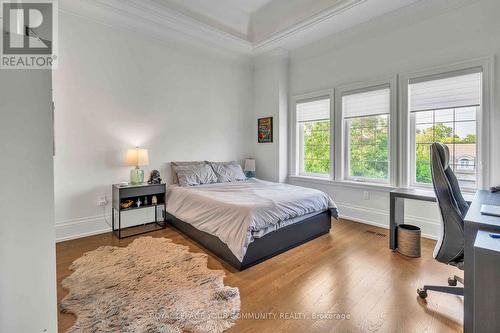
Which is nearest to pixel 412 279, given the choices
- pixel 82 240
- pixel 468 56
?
pixel 468 56

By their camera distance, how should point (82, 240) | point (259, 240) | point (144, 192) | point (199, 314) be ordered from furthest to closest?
point (144, 192), point (82, 240), point (259, 240), point (199, 314)

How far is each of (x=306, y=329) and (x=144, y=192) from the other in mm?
2637

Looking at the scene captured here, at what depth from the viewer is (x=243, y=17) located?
4164mm

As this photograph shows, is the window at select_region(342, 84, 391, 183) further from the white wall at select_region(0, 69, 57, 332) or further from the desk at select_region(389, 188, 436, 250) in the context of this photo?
the white wall at select_region(0, 69, 57, 332)

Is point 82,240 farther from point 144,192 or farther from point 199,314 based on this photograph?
point 199,314

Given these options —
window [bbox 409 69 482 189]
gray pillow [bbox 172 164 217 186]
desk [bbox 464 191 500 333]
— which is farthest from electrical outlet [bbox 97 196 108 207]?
window [bbox 409 69 482 189]

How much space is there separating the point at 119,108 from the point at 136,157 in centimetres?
79

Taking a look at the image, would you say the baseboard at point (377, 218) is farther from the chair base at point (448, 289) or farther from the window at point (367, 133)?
the chair base at point (448, 289)

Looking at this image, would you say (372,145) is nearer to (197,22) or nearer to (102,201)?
(197,22)

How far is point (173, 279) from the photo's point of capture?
2113 mm

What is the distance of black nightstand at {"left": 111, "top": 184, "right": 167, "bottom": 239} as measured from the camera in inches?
124

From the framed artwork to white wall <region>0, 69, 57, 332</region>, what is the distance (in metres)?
4.00

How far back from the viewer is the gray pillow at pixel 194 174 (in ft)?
→ 12.3

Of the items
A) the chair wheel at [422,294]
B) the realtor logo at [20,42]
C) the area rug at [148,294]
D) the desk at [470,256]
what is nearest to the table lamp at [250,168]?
the area rug at [148,294]
